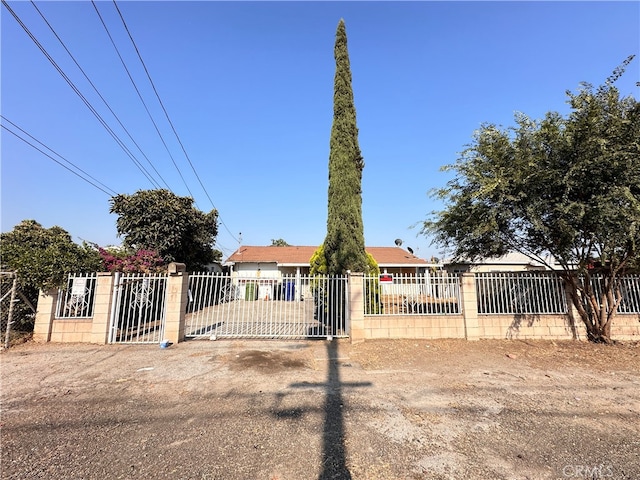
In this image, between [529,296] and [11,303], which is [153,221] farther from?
[529,296]

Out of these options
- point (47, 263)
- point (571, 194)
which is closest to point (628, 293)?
point (571, 194)

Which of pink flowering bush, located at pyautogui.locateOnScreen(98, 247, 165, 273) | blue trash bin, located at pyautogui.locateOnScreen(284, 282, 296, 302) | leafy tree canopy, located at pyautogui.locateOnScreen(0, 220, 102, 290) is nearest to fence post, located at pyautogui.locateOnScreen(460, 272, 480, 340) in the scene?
blue trash bin, located at pyautogui.locateOnScreen(284, 282, 296, 302)

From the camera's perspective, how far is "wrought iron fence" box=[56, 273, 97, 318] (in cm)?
745

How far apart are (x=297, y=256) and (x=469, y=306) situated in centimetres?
1686

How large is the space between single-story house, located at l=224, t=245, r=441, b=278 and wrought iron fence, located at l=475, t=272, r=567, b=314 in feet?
41.5

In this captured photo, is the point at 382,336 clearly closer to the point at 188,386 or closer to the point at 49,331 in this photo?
the point at 188,386

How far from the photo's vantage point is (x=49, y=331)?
24.2ft

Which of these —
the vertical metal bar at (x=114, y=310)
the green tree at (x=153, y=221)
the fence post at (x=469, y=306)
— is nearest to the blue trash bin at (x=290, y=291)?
the green tree at (x=153, y=221)

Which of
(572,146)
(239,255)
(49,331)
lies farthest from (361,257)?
(239,255)

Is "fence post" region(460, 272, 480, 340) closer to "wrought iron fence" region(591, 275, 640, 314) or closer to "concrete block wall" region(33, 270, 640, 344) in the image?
"concrete block wall" region(33, 270, 640, 344)

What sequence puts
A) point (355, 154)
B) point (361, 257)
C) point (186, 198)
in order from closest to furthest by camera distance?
point (361, 257), point (355, 154), point (186, 198)

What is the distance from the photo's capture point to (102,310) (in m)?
7.48

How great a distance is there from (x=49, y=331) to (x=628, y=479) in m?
10.7

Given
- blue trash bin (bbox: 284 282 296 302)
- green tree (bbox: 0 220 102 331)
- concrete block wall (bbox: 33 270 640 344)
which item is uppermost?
green tree (bbox: 0 220 102 331)
